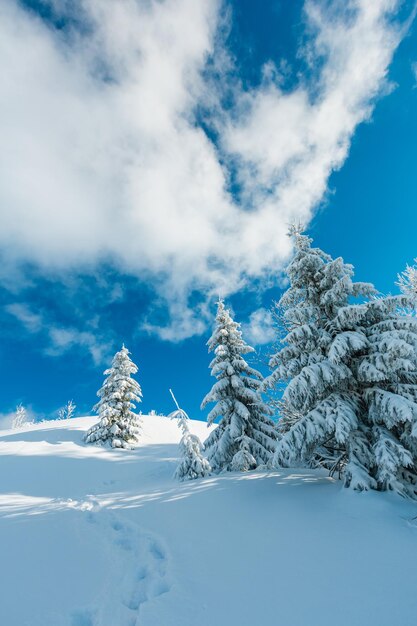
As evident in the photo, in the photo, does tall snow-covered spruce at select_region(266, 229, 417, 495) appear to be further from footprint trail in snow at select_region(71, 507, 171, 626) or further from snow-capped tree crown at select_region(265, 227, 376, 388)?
footprint trail in snow at select_region(71, 507, 171, 626)

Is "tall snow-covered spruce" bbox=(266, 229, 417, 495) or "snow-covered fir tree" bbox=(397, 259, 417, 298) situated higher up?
"snow-covered fir tree" bbox=(397, 259, 417, 298)

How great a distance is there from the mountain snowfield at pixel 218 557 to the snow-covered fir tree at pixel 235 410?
4.25 metres

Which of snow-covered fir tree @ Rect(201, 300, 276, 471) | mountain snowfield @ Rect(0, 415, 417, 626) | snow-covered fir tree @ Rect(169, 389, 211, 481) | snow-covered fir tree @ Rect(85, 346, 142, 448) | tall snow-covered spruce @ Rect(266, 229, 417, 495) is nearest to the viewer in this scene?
mountain snowfield @ Rect(0, 415, 417, 626)

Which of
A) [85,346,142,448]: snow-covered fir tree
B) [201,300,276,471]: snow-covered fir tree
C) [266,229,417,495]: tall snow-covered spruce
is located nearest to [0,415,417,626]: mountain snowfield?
[266,229,417,495]: tall snow-covered spruce

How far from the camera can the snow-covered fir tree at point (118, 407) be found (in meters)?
21.9

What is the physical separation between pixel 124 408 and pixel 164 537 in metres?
18.0

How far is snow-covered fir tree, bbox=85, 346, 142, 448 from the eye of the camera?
21938 mm

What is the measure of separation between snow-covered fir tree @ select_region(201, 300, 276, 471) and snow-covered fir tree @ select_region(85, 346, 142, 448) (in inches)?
402

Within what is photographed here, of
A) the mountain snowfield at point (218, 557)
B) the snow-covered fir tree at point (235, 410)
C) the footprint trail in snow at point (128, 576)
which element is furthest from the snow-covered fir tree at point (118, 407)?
the footprint trail in snow at point (128, 576)

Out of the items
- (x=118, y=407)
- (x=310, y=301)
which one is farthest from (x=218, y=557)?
(x=118, y=407)

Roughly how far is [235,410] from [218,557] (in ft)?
30.8

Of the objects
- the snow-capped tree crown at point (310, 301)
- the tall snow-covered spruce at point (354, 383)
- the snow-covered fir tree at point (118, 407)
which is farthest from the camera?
the snow-covered fir tree at point (118, 407)

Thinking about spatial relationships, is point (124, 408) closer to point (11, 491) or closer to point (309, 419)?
point (11, 491)

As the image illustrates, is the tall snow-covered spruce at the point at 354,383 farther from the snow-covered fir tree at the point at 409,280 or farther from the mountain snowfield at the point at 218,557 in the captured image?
the snow-covered fir tree at the point at 409,280
